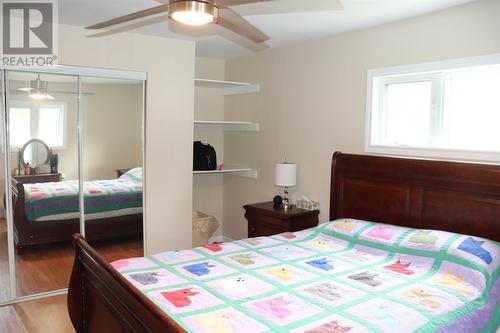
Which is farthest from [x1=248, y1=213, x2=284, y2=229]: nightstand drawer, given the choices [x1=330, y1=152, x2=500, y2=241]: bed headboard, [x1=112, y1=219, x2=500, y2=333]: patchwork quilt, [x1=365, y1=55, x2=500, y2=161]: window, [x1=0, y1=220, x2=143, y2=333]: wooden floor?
[x1=0, y1=220, x2=143, y2=333]: wooden floor

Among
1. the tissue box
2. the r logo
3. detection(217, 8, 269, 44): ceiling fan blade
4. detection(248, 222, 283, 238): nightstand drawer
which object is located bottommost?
detection(248, 222, 283, 238): nightstand drawer

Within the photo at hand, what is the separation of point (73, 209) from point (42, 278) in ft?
2.16

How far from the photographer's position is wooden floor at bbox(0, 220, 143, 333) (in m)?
3.09

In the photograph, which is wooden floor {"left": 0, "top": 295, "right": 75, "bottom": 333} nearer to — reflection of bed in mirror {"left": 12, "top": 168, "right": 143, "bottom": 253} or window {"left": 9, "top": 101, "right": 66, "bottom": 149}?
reflection of bed in mirror {"left": 12, "top": 168, "right": 143, "bottom": 253}

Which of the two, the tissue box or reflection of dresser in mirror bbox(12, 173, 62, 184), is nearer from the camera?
reflection of dresser in mirror bbox(12, 173, 62, 184)

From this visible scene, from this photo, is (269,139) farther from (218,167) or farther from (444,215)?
(444,215)

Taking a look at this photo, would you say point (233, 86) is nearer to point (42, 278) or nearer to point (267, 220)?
point (267, 220)

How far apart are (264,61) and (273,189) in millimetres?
1428

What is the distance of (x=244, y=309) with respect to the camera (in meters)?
1.94

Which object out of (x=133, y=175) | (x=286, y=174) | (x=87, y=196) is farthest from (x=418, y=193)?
(x=87, y=196)

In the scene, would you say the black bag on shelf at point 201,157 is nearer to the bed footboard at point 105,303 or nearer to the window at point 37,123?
the window at point 37,123

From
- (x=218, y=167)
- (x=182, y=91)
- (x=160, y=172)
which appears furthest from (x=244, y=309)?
(x=218, y=167)

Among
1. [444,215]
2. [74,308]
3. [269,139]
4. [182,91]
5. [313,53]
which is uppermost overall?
[313,53]

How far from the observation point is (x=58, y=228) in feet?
12.3
